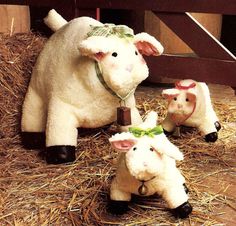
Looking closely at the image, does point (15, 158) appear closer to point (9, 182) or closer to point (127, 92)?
point (9, 182)

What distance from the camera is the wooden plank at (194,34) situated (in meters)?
1.94

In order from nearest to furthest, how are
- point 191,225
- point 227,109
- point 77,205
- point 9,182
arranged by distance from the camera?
point 191,225
point 77,205
point 9,182
point 227,109

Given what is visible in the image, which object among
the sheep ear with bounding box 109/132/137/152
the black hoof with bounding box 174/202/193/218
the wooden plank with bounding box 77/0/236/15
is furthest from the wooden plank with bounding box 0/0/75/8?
the black hoof with bounding box 174/202/193/218

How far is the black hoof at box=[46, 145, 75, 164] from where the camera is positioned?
168 cm

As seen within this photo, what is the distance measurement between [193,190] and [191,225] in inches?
8.8

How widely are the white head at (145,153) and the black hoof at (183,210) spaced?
0.44ft

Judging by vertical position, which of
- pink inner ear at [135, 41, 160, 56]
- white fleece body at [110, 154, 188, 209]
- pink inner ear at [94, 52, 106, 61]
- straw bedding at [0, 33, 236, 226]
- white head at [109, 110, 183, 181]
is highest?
pink inner ear at [135, 41, 160, 56]

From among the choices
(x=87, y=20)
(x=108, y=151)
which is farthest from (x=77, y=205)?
(x=87, y=20)

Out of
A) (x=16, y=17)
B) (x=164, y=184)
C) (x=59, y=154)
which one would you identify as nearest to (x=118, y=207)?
(x=164, y=184)

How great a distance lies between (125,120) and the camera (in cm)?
164

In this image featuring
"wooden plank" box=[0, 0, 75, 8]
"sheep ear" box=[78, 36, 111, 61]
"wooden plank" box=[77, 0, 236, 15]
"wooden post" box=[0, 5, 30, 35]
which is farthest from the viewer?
"wooden post" box=[0, 5, 30, 35]

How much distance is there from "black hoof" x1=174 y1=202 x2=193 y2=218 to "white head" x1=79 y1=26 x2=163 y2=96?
0.50m

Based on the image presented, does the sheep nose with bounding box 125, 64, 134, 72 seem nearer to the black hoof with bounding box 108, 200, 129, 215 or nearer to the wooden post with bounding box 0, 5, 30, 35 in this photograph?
the black hoof with bounding box 108, 200, 129, 215

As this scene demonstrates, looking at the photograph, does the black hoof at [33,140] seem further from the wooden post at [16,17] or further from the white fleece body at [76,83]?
the wooden post at [16,17]
